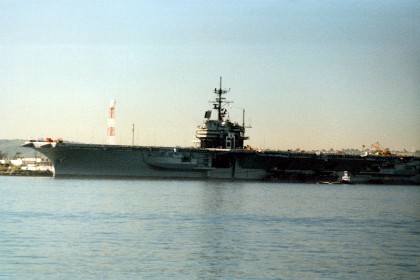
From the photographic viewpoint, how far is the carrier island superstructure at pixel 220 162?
6328 centimetres

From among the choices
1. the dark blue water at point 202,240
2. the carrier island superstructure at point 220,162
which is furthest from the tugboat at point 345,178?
the dark blue water at point 202,240

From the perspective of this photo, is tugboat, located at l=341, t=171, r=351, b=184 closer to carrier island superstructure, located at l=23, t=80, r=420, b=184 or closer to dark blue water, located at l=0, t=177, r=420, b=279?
carrier island superstructure, located at l=23, t=80, r=420, b=184

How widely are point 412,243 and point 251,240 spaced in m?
4.97

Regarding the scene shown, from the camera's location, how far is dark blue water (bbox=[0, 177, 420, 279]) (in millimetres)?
18562

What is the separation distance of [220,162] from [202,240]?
44.5 metres

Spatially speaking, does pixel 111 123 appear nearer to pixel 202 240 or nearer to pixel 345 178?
pixel 345 178

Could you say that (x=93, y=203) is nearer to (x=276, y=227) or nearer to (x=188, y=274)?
(x=276, y=227)

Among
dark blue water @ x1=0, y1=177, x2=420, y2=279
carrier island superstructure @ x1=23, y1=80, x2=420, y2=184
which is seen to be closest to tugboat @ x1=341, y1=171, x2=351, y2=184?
carrier island superstructure @ x1=23, y1=80, x2=420, y2=184

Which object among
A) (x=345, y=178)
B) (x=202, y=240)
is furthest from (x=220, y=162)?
(x=202, y=240)

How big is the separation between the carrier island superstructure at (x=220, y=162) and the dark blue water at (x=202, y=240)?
951 inches

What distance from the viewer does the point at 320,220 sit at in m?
31.0

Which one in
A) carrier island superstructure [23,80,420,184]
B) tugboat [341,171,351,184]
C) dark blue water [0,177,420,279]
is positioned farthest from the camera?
tugboat [341,171,351,184]

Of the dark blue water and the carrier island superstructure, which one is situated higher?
the carrier island superstructure

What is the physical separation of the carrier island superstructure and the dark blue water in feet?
79.3
